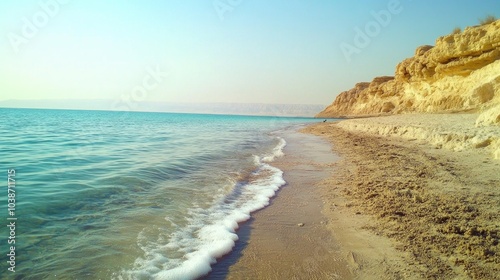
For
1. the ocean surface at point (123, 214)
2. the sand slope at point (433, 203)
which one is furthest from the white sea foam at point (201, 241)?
the sand slope at point (433, 203)

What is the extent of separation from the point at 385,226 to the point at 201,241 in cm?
266

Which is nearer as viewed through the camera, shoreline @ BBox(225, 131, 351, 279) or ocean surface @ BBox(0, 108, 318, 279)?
shoreline @ BBox(225, 131, 351, 279)

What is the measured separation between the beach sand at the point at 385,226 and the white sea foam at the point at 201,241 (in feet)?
0.99

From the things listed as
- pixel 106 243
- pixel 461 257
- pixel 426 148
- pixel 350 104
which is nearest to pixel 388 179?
pixel 461 257

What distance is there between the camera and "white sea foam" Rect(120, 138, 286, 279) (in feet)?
9.66

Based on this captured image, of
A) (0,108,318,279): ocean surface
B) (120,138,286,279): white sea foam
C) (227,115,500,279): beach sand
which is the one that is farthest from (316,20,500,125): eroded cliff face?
(0,108,318,279): ocean surface

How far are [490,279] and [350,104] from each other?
81.8m

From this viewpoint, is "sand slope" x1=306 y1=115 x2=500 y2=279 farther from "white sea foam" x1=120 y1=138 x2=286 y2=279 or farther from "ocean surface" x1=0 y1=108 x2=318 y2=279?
"ocean surface" x1=0 y1=108 x2=318 y2=279

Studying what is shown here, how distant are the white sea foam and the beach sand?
0.30 metres

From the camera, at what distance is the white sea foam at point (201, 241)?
9.66 feet


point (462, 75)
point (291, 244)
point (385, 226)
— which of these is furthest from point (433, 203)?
point (462, 75)

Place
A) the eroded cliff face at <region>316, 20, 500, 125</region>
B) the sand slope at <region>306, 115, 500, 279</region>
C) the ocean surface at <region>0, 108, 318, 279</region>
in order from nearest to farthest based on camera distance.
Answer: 1. the sand slope at <region>306, 115, 500, 279</region>
2. the ocean surface at <region>0, 108, 318, 279</region>
3. the eroded cliff face at <region>316, 20, 500, 125</region>

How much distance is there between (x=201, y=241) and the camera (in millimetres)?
3693

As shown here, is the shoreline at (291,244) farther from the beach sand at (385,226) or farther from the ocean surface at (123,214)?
the ocean surface at (123,214)
